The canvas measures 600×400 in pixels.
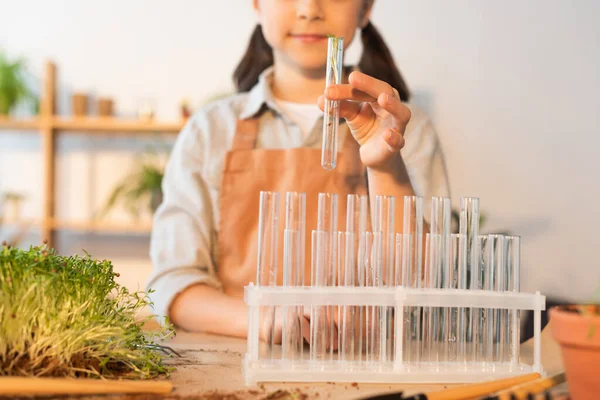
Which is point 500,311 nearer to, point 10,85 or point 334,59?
point 334,59

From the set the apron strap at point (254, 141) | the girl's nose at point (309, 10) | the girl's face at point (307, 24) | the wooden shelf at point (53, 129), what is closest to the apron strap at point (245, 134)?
the apron strap at point (254, 141)

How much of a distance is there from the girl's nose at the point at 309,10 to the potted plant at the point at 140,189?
1745 mm

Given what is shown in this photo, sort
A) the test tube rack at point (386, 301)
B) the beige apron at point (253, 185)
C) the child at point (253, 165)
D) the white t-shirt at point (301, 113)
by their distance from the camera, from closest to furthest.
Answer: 1. the test tube rack at point (386, 301)
2. the child at point (253, 165)
3. the beige apron at point (253, 185)
4. the white t-shirt at point (301, 113)

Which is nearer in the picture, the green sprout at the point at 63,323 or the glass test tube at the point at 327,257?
the green sprout at the point at 63,323

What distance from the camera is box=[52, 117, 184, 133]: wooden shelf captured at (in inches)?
117

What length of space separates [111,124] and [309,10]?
1836 mm

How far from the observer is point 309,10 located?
1408mm

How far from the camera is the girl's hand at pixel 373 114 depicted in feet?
2.79

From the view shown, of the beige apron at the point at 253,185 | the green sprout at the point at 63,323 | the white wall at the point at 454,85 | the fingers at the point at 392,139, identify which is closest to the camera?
the green sprout at the point at 63,323

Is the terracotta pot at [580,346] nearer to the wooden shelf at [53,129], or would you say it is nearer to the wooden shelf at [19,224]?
the wooden shelf at [53,129]

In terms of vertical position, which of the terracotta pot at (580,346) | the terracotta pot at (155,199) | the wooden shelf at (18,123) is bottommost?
the terracotta pot at (580,346)

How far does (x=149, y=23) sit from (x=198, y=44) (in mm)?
269

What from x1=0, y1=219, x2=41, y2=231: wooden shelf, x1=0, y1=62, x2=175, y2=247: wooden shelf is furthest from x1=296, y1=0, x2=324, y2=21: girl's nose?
x1=0, y1=219, x2=41, y2=231: wooden shelf

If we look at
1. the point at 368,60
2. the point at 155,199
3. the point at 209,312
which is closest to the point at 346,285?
the point at 209,312
